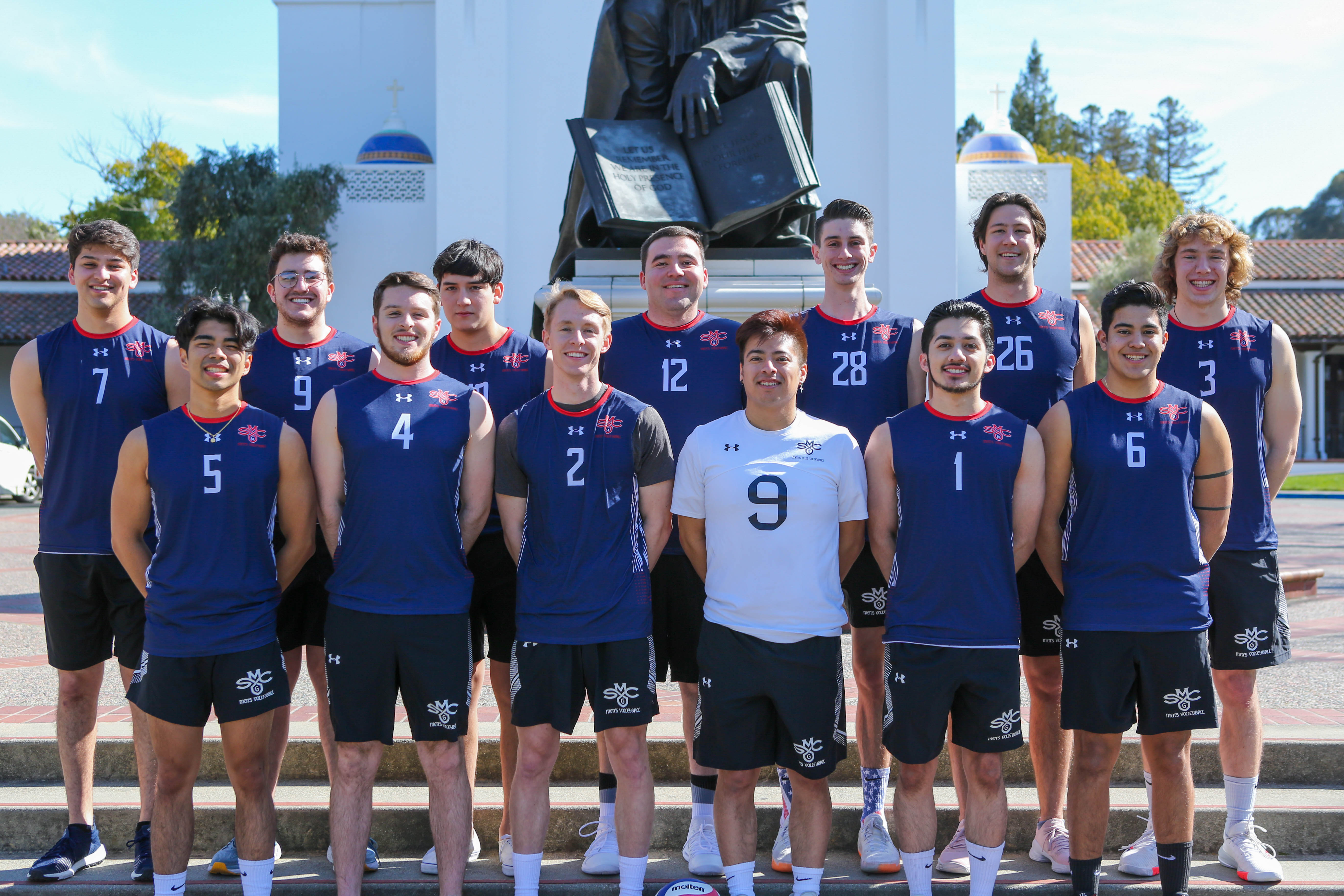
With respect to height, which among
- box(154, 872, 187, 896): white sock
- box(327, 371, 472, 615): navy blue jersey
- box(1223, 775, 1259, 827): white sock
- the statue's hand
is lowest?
box(154, 872, 187, 896): white sock

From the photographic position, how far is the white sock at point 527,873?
338 centimetres

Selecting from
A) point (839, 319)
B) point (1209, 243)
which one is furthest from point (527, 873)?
point (1209, 243)

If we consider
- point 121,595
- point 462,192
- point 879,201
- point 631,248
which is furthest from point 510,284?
point 121,595

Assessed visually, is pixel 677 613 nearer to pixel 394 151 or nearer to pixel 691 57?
pixel 691 57

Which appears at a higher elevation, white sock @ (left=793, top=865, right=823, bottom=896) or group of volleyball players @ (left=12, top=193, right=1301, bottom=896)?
group of volleyball players @ (left=12, top=193, right=1301, bottom=896)

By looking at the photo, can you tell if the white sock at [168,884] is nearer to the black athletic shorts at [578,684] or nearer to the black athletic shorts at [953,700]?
the black athletic shorts at [578,684]

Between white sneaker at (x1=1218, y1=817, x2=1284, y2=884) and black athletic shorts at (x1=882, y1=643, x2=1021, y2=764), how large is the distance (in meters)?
1.12

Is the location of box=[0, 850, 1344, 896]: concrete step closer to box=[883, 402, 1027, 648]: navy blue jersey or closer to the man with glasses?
the man with glasses

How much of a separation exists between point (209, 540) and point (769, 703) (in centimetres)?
184

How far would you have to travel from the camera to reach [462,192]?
74.6ft

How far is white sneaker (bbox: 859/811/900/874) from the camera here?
3.77m

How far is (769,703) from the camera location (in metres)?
3.39

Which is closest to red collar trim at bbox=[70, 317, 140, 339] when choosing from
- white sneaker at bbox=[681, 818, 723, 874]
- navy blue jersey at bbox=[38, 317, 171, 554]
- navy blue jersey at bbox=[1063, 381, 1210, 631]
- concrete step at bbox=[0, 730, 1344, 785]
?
navy blue jersey at bbox=[38, 317, 171, 554]

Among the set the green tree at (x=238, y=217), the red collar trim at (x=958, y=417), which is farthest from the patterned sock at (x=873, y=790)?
the green tree at (x=238, y=217)
